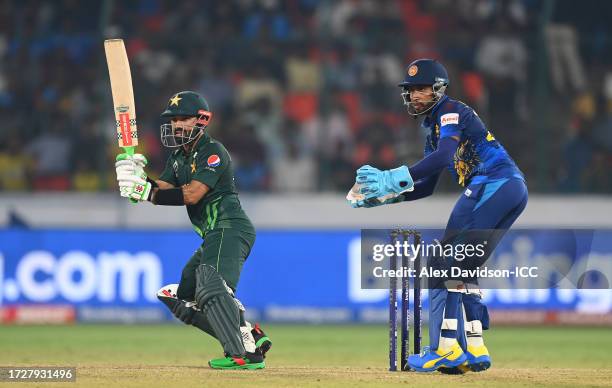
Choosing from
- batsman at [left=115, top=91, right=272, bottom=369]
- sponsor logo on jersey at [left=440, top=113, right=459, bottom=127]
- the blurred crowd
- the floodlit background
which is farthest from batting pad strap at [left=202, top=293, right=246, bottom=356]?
the blurred crowd

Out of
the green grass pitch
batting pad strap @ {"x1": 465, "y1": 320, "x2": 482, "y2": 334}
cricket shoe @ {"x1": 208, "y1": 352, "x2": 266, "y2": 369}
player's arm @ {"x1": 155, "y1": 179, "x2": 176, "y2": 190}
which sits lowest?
the green grass pitch

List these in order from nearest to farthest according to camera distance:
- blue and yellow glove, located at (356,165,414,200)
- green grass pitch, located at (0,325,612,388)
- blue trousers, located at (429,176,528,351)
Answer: green grass pitch, located at (0,325,612,388) → blue and yellow glove, located at (356,165,414,200) → blue trousers, located at (429,176,528,351)

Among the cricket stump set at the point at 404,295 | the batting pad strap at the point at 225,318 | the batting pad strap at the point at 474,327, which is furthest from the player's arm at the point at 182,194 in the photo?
the batting pad strap at the point at 474,327

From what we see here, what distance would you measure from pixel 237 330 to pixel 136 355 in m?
3.23

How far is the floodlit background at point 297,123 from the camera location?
16.7m

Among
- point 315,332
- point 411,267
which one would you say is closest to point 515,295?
point 315,332

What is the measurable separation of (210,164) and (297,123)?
8.99m

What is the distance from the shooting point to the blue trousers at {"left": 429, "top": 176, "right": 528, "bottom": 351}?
8.56 metres

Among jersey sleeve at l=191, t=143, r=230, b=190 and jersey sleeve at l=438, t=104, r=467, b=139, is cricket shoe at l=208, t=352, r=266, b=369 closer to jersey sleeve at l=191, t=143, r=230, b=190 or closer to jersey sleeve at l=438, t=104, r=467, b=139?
jersey sleeve at l=191, t=143, r=230, b=190

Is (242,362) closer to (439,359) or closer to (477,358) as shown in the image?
(439,359)

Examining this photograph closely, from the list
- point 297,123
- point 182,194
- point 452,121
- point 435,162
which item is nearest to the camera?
point 435,162

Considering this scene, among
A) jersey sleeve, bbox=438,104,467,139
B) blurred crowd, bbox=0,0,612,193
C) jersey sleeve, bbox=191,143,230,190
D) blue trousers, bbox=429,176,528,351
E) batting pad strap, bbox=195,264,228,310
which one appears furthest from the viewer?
blurred crowd, bbox=0,0,612,193

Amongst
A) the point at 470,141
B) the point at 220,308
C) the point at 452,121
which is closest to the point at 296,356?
the point at 220,308

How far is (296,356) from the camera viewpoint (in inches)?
463
